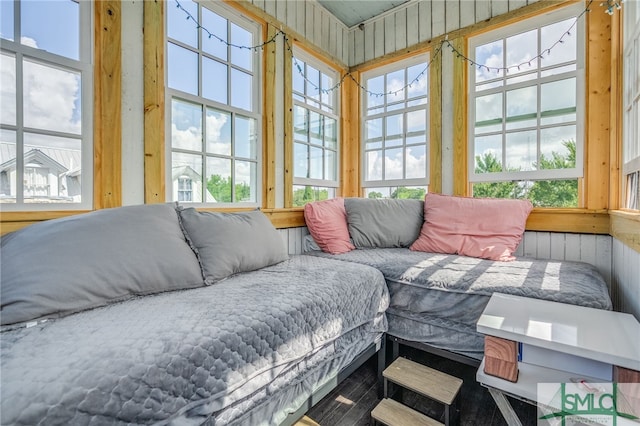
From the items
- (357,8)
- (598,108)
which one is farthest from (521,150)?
(357,8)

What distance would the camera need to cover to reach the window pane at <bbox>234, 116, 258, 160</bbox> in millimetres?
2301

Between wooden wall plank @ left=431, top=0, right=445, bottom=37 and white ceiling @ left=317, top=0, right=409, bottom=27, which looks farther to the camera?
white ceiling @ left=317, top=0, right=409, bottom=27

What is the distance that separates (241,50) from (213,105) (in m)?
0.56

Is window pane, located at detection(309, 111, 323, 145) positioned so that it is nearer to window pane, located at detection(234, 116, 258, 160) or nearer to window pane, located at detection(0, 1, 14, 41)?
window pane, located at detection(234, 116, 258, 160)

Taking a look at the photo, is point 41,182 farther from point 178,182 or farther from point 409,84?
point 409,84

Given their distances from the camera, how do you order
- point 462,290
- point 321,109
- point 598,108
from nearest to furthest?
point 462,290 → point 598,108 → point 321,109

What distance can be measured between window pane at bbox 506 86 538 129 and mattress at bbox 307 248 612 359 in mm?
1149

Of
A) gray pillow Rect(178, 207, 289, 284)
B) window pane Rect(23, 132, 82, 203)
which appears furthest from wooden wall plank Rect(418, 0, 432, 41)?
window pane Rect(23, 132, 82, 203)

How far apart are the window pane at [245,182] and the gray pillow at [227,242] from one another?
19.1 inches

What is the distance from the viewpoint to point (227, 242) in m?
1.60

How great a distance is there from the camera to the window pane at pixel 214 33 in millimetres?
2072

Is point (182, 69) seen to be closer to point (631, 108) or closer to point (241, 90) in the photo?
point (241, 90)

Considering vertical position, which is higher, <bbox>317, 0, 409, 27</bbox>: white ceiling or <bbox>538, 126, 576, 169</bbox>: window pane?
<bbox>317, 0, 409, 27</bbox>: white ceiling

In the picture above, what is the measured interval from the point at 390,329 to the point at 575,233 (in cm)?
156
